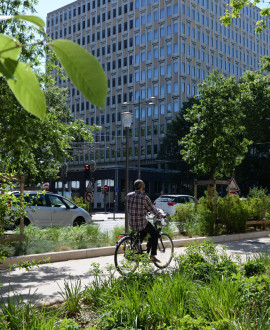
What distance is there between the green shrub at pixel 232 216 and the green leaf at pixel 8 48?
16.2m

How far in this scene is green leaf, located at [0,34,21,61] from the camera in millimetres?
459

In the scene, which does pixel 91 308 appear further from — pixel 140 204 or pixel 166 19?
pixel 166 19

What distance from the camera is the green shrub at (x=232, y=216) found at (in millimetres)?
16219

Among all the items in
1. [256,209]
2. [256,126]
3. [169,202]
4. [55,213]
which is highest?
[256,126]

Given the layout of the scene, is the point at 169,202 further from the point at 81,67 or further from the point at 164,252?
the point at 81,67

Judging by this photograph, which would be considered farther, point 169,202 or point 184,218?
point 169,202

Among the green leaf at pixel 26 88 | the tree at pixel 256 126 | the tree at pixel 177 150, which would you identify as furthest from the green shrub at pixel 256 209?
the tree at pixel 177 150

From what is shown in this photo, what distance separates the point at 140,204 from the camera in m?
8.04

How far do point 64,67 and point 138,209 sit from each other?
7.65 m

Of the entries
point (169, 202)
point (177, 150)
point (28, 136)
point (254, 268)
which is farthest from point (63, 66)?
point (177, 150)

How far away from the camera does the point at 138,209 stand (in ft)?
26.4

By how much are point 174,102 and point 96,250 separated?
55.0m

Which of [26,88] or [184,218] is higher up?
[26,88]

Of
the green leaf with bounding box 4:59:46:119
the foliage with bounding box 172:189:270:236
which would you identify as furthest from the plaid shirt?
the green leaf with bounding box 4:59:46:119
